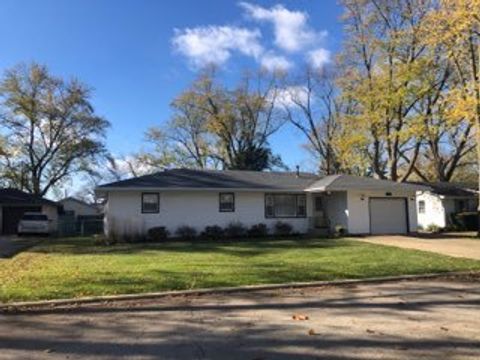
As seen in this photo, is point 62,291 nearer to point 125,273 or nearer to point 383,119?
point 125,273

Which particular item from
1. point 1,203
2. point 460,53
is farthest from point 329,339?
point 1,203

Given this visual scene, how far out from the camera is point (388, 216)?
30.3 meters

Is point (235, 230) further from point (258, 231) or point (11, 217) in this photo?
point (11, 217)

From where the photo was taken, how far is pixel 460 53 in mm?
28312

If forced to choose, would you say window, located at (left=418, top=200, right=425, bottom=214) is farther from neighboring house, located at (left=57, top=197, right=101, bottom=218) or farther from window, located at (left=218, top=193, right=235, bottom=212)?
neighboring house, located at (left=57, top=197, right=101, bottom=218)

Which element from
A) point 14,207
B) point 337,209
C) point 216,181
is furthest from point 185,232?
point 14,207

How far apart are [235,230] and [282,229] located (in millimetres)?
2576

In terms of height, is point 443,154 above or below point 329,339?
above

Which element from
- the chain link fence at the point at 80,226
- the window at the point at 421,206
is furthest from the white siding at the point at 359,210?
the chain link fence at the point at 80,226

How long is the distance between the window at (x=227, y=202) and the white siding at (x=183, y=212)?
0.18 m

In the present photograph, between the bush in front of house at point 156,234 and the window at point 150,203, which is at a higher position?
the window at point 150,203

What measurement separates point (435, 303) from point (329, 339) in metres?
3.29

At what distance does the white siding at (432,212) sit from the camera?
39.4 meters

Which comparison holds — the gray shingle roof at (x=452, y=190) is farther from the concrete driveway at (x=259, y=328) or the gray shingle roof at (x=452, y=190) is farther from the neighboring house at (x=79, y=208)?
→ the neighboring house at (x=79, y=208)
